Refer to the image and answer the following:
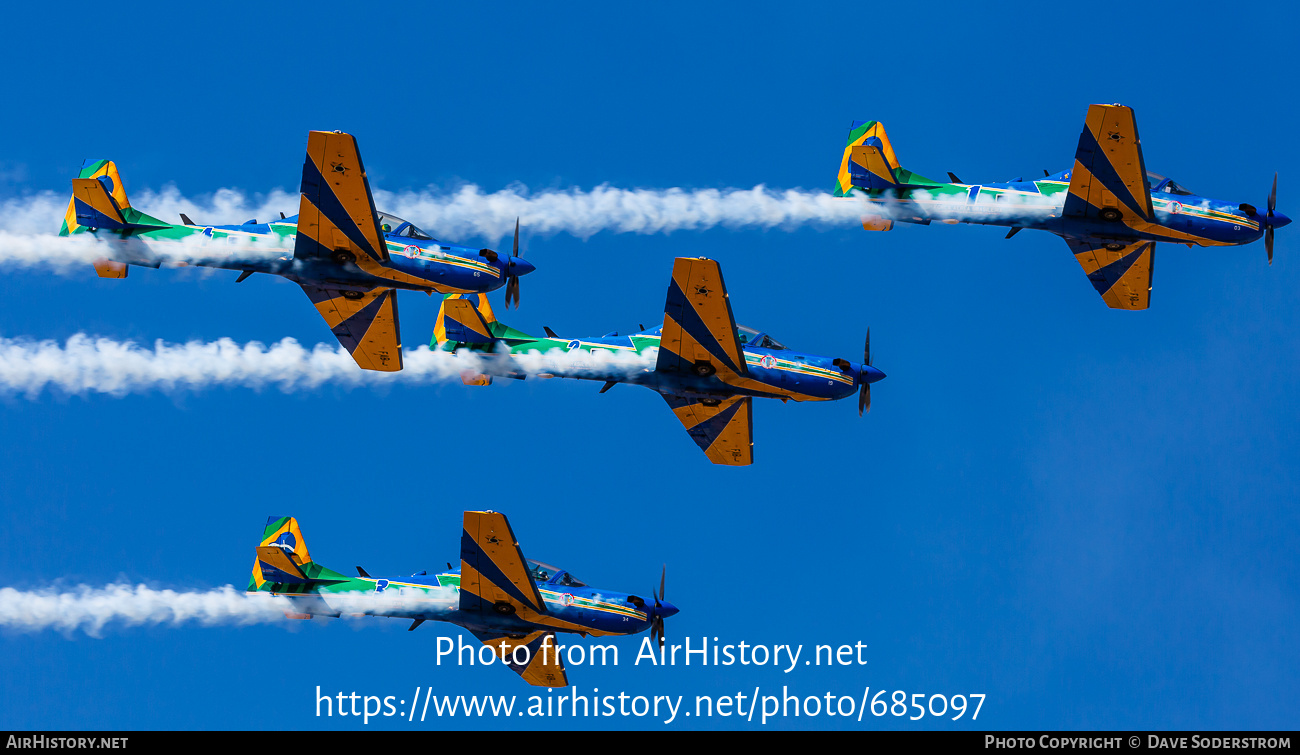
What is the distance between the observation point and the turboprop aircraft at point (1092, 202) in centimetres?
6138

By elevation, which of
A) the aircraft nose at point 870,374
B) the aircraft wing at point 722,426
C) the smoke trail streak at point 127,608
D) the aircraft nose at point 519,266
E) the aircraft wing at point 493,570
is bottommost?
the smoke trail streak at point 127,608

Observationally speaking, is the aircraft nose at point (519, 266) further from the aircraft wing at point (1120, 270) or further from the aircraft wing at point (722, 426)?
the aircraft wing at point (1120, 270)

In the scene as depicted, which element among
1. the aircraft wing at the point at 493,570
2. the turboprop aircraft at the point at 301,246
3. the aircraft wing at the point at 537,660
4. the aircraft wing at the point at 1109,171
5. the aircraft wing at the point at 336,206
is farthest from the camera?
the aircraft wing at the point at 537,660

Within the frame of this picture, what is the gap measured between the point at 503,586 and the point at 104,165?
17378 millimetres

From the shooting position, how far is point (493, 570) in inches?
2398

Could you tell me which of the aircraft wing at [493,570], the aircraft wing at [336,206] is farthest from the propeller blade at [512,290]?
the aircraft wing at [493,570]

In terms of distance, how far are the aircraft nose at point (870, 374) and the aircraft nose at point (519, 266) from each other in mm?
10753

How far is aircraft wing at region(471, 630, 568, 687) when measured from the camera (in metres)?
66.1

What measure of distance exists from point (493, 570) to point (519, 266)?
943 cm

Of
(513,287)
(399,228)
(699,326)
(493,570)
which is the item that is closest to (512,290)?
(513,287)
